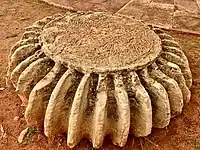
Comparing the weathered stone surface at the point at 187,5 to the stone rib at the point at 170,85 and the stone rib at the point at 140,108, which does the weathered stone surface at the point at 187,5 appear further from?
the stone rib at the point at 140,108

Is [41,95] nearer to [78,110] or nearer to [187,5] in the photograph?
[78,110]

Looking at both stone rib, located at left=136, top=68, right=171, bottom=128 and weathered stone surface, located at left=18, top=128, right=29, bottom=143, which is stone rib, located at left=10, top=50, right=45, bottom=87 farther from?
stone rib, located at left=136, top=68, right=171, bottom=128

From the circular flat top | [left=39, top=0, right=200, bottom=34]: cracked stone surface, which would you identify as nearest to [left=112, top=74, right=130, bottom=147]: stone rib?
the circular flat top

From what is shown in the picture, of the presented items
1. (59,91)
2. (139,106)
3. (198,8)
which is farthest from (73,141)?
(198,8)

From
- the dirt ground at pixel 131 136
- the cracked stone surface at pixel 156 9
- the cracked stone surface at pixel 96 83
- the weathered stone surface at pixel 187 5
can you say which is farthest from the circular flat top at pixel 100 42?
the weathered stone surface at pixel 187 5

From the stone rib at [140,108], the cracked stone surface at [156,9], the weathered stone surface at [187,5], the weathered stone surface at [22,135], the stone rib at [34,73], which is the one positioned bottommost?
the weathered stone surface at [187,5]

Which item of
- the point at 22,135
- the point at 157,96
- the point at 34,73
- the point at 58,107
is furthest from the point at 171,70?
the point at 22,135
